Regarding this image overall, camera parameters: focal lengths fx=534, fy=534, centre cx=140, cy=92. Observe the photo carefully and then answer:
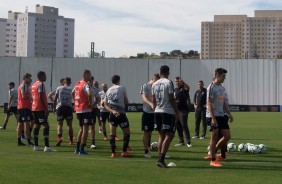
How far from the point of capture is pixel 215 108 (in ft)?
38.4

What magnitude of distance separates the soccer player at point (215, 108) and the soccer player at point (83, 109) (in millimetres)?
3201

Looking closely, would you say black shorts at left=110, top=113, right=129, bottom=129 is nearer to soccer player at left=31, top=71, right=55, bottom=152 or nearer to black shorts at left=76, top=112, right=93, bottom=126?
black shorts at left=76, top=112, right=93, bottom=126

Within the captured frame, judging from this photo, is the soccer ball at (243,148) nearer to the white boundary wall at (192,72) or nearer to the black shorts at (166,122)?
the black shorts at (166,122)

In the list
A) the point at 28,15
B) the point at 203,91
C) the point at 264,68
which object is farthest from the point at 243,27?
the point at 203,91

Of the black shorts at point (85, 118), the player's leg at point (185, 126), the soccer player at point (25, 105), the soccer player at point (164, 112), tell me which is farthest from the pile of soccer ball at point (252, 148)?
the soccer player at point (25, 105)

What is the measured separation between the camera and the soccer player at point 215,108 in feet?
37.9

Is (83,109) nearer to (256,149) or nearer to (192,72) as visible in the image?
(256,149)

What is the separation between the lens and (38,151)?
45.9 feet

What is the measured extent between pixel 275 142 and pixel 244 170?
7005 mm

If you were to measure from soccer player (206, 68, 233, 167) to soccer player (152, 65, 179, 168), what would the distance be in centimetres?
83

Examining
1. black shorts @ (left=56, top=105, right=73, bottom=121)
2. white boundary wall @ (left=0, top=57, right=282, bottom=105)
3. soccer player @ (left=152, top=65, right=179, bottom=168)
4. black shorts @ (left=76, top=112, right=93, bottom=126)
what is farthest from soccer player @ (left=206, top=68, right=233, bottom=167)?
white boundary wall @ (left=0, top=57, right=282, bottom=105)

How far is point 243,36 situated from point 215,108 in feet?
566

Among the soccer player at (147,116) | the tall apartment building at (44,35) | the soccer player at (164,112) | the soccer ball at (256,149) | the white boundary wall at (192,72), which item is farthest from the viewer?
the tall apartment building at (44,35)

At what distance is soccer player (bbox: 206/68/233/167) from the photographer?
454 inches
